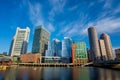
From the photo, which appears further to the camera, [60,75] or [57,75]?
[57,75]

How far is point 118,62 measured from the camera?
14538 cm

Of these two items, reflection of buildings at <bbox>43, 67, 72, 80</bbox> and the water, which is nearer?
the water

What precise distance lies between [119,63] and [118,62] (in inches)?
144

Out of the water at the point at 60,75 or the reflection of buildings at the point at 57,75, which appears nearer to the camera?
the water at the point at 60,75

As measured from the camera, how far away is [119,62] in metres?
143

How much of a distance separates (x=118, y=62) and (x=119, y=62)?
8.35 feet

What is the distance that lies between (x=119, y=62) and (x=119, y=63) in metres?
5.74
